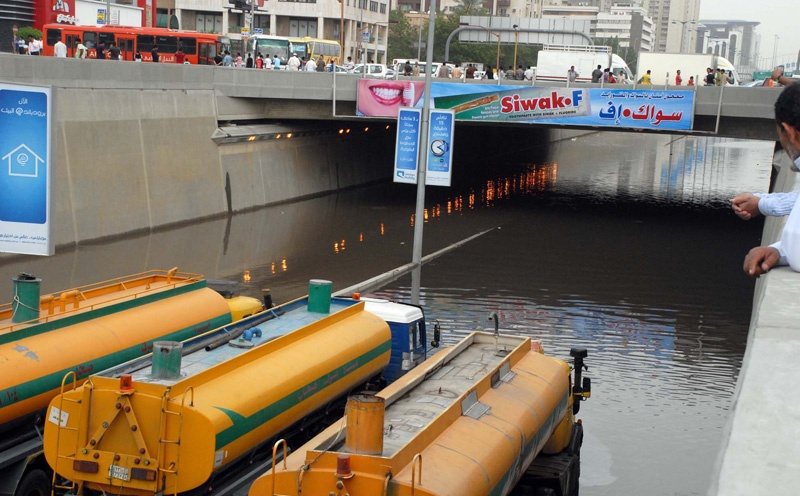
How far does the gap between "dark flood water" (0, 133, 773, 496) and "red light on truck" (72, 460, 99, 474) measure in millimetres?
5496

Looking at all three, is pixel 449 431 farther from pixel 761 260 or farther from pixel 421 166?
pixel 421 166

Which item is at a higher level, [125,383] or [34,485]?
[125,383]

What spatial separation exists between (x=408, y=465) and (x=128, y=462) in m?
2.97

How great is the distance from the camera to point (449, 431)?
916 centimetres

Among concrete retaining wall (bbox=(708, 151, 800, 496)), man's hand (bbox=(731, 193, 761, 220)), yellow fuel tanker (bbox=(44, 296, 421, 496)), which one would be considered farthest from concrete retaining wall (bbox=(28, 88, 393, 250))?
concrete retaining wall (bbox=(708, 151, 800, 496))

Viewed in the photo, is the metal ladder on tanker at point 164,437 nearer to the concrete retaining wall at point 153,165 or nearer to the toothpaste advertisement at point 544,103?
the concrete retaining wall at point 153,165

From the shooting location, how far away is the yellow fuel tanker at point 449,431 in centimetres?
769

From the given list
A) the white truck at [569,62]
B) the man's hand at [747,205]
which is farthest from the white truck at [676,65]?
the man's hand at [747,205]

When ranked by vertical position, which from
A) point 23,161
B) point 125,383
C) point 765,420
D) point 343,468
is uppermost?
point 765,420

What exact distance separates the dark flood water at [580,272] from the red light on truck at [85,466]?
5.50m

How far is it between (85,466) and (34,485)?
1.57 metres

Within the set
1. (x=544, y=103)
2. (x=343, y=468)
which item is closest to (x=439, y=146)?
(x=544, y=103)

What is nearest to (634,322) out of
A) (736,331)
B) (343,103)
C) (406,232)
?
(736,331)

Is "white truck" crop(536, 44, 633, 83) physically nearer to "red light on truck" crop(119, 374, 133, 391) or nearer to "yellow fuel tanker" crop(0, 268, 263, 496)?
"yellow fuel tanker" crop(0, 268, 263, 496)
